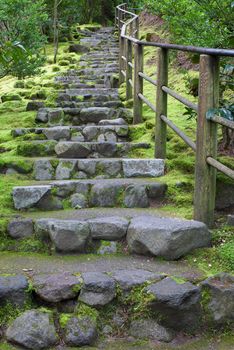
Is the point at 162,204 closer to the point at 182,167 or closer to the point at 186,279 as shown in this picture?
the point at 182,167

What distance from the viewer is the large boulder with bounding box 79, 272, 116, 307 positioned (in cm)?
280

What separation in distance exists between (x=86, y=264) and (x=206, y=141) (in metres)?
1.22

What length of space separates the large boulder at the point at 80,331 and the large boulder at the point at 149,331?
0.23 meters

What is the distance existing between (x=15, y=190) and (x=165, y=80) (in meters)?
1.89

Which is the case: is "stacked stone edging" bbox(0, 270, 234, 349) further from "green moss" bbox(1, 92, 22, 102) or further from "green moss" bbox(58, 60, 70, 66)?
"green moss" bbox(58, 60, 70, 66)

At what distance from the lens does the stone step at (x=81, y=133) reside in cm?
568

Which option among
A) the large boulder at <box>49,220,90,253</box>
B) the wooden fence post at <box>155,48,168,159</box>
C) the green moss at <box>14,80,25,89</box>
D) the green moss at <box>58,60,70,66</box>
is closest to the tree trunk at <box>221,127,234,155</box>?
the wooden fence post at <box>155,48,168,159</box>

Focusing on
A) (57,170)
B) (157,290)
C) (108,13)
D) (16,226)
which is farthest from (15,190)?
(108,13)

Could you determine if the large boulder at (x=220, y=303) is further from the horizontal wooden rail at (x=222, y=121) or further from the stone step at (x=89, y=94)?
the stone step at (x=89, y=94)

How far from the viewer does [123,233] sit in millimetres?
3447

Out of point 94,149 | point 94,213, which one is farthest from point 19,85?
point 94,213

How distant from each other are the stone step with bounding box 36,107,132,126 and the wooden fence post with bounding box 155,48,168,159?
168 centimetres

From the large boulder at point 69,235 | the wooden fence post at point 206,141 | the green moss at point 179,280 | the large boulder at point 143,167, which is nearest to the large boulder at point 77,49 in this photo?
the large boulder at point 143,167

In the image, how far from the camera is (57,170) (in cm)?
457
